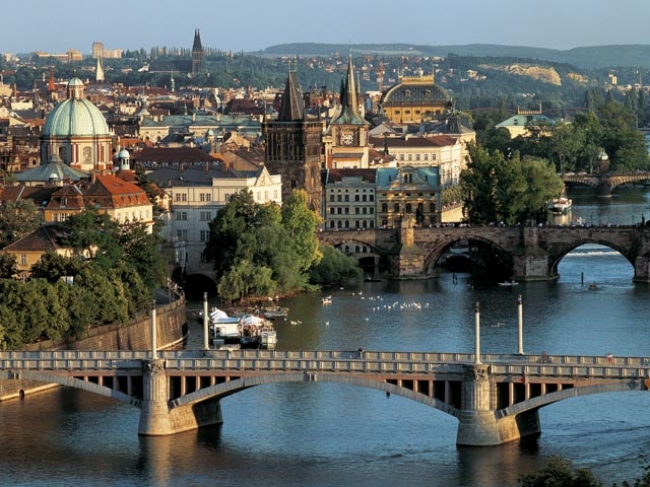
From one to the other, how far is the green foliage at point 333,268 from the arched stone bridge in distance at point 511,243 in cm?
216

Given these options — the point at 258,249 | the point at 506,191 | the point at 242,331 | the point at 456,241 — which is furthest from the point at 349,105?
the point at 242,331

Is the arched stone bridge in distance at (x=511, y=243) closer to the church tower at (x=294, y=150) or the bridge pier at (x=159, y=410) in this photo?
the church tower at (x=294, y=150)

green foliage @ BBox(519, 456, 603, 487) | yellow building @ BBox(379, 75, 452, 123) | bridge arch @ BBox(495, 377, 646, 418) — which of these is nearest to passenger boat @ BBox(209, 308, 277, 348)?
bridge arch @ BBox(495, 377, 646, 418)

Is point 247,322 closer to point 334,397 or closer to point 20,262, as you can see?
point 20,262

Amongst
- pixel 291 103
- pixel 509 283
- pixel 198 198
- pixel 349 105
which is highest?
pixel 291 103

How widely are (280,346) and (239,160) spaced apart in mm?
32790

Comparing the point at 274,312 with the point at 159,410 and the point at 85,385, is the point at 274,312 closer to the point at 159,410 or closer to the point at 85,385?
the point at 85,385

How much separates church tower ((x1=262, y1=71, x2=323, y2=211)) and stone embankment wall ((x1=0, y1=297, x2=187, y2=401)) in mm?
25453

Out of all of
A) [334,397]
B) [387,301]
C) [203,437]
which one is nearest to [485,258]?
[387,301]

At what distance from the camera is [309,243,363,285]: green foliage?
289ft

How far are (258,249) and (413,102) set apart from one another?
91859 mm

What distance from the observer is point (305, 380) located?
52406mm

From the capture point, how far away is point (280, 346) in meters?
70.4

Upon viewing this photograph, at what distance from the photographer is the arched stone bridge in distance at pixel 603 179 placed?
13675 centimetres
